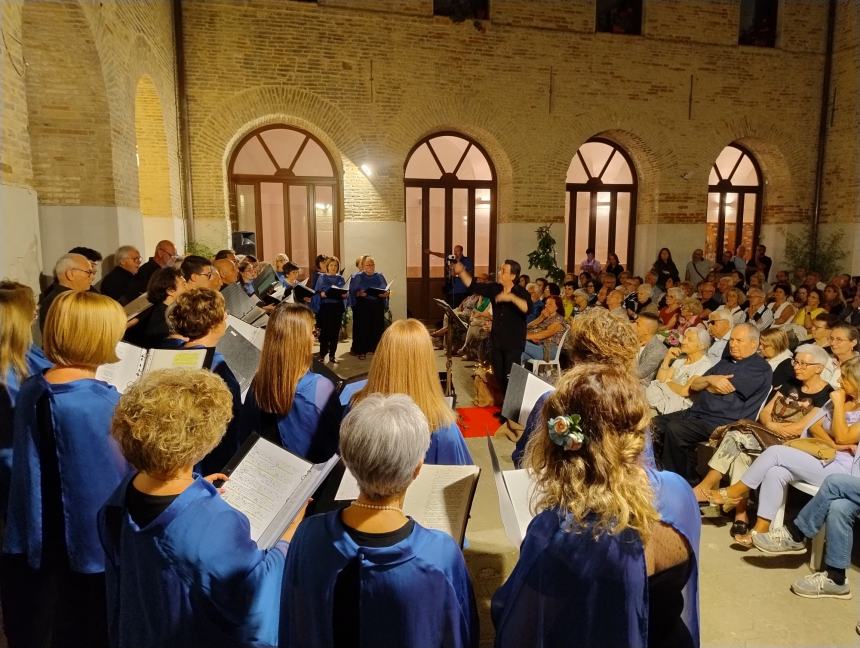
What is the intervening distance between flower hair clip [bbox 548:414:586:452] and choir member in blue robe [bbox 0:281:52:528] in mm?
2307

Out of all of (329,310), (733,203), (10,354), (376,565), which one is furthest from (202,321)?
(733,203)

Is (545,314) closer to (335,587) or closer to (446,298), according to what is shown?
(446,298)

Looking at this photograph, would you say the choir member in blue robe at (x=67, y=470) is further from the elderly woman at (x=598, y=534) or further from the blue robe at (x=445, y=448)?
the elderly woman at (x=598, y=534)

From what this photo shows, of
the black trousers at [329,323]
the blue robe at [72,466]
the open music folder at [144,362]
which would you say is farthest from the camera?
the black trousers at [329,323]

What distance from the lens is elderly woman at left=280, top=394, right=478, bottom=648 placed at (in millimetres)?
1481

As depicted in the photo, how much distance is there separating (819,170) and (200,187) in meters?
13.3

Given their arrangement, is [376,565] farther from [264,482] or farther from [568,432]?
[264,482]

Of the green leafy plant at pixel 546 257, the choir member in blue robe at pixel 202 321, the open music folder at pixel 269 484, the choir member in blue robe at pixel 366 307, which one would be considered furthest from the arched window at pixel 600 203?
the open music folder at pixel 269 484

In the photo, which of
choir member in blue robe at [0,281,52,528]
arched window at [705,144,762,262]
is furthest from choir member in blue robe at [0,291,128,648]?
arched window at [705,144,762,262]

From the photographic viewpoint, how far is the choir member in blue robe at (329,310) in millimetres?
9117

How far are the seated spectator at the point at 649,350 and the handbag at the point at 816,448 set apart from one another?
1816mm

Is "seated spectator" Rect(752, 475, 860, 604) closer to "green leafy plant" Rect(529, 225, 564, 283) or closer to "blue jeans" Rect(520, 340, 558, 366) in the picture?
"blue jeans" Rect(520, 340, 558, 366)

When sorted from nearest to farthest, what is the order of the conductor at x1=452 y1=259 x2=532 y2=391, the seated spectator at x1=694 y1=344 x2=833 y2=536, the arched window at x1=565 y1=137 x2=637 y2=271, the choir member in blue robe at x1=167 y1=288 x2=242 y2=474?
the choir member in blue robe at x1=167 y1=288 x2=242 y2=474
the seated spectator at x1=694 y1=344 x2=833 y2=536
the conductor at x1=452 y1=259 x2=532 y2=391
the arched window at x1=565 y1=137 x2=637 y2=271

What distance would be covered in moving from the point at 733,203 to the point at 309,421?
14.2m
